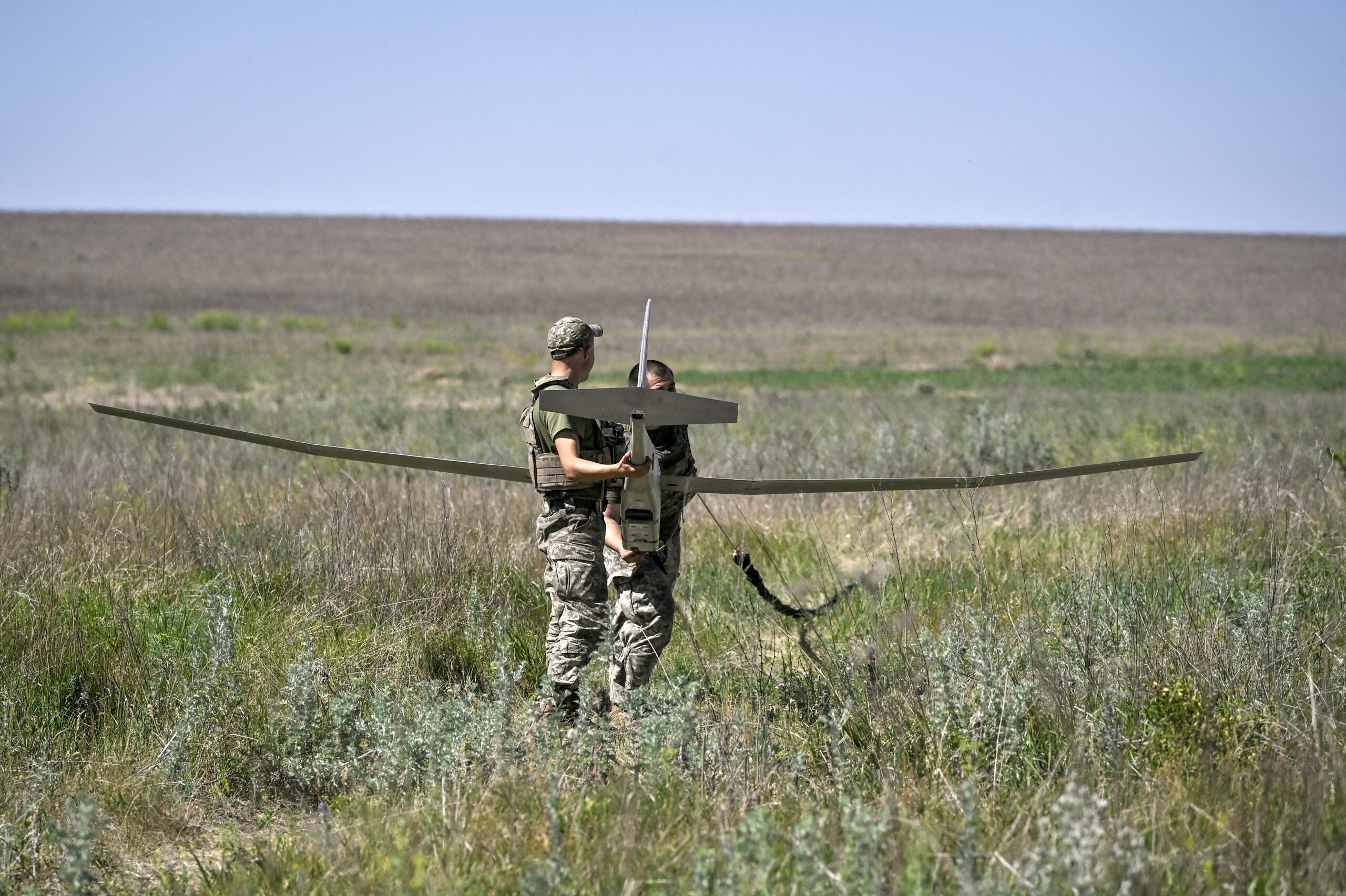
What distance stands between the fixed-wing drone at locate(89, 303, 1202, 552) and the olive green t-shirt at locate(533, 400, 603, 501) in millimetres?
163

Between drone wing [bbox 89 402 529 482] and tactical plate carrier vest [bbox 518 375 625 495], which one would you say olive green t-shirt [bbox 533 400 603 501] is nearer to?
tactical plate carrier vest [bbox 518 375 625 495]

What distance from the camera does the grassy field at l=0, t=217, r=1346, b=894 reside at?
2.62 meters

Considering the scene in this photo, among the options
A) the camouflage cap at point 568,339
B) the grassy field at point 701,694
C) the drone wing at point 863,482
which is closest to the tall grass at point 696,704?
the grassy field at point 701,694

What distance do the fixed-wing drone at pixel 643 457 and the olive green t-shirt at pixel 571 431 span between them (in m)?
0.16

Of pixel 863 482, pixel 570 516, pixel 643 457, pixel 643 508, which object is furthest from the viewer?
pixel 570 516

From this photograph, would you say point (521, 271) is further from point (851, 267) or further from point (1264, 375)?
point (1264, 375)

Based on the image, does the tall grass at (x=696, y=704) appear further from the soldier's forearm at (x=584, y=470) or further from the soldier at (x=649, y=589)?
the soldier's forearm at (x=584, y=470)

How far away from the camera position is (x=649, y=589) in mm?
3793

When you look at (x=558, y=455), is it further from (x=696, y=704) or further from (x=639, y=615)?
(x=696, y=704)

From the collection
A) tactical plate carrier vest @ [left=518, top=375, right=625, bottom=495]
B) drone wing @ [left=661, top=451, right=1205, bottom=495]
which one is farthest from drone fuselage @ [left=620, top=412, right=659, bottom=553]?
tactical plate carrier vest @ [left=518, top=375, right=625, bottom=495]

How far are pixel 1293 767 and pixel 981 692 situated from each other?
89 centimetres

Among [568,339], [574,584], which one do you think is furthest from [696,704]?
[568,339]

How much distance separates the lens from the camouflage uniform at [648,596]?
3789 mm

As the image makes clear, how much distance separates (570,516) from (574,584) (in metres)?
0.25
